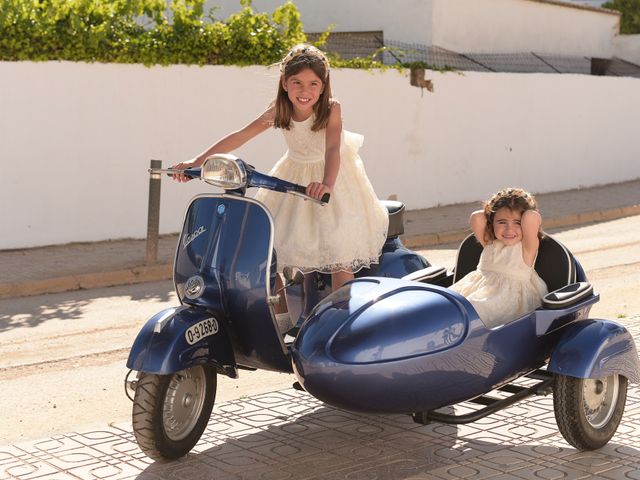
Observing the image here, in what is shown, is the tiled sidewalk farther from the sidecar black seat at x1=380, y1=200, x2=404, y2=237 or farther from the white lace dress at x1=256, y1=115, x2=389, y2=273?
the sidecar black seat at x1=380, y1=200, x2=404, y2=237

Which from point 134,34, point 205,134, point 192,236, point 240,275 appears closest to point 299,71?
point 192,236

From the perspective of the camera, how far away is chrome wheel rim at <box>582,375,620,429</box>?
516 cm

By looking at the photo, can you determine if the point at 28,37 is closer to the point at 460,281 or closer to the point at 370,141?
the point at 370,141

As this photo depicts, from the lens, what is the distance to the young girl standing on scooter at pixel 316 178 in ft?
18.0

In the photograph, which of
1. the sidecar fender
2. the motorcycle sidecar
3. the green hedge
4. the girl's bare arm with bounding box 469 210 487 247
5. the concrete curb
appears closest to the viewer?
the motorcycle sidecar

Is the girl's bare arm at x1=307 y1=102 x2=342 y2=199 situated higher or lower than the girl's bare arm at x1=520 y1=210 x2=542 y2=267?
higher

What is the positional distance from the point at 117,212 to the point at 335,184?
7.70m

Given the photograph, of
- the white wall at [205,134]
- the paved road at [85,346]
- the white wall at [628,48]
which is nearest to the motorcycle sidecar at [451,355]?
the paved road at [85,346]

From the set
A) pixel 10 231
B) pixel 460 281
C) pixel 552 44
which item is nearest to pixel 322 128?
pixel 460 281

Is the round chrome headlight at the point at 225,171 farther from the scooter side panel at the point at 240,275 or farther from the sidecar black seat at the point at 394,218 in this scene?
the sidecar black seat at the point at 394,218

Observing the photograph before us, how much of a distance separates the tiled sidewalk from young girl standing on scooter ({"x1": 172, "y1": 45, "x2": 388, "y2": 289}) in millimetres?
779

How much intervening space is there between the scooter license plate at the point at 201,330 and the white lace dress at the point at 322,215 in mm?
637

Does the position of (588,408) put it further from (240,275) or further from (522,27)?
(522,27)

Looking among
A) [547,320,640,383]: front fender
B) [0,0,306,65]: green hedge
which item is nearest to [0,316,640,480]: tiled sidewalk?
[547,320,640,383]: front fender
